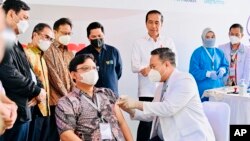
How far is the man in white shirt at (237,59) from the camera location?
4.46m

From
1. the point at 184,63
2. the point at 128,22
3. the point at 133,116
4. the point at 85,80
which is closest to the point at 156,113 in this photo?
the point at 133,116

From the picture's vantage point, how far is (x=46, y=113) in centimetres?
306

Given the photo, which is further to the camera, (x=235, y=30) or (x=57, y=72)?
(x=235, y=30)

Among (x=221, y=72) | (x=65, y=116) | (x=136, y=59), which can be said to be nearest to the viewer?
(x=65, y=116)

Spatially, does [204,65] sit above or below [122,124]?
above

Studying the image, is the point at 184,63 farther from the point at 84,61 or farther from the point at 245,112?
the point at 84,61

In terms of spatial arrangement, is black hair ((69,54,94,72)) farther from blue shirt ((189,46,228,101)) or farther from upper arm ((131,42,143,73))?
blue shirt ((189,46,228,101))

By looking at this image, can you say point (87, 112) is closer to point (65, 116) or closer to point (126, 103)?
point (65, 116)

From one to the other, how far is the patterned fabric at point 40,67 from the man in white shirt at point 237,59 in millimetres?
2362

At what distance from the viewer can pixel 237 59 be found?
14.7 feet

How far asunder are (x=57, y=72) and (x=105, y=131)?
1140 mm

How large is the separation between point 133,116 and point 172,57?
0.51 meters

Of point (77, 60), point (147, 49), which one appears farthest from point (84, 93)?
point (147, 49)

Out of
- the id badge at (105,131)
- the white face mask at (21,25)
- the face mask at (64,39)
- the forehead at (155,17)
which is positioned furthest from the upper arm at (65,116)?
the forehead at (155,17)
